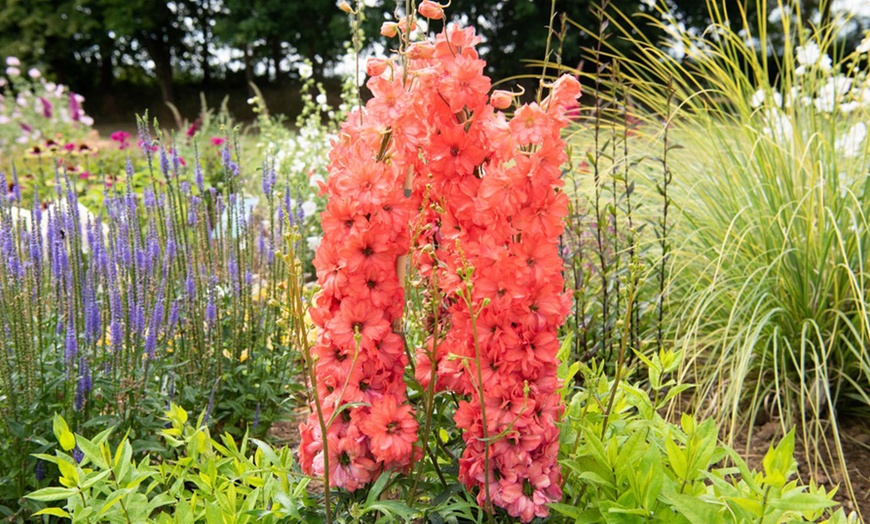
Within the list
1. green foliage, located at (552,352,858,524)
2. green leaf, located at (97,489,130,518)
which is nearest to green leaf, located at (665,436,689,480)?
green foliage, located at (552,352,858,524)

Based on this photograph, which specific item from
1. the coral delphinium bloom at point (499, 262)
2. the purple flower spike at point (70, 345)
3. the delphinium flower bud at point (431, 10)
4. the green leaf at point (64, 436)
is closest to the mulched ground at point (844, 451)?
the purple flower spike at point (70, 345)

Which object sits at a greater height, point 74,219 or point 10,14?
point 10,14

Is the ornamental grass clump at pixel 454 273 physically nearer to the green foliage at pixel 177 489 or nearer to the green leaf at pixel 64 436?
the green foliage at pixel 177 489

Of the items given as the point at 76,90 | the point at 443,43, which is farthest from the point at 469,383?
the point at 76,90

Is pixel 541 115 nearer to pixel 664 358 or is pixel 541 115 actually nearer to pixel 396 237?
pixel 396 237

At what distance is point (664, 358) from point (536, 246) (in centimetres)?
56

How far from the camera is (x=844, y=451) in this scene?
277 cm

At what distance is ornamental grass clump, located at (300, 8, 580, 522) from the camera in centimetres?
136

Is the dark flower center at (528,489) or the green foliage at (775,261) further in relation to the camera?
the green foliage at (775,261)

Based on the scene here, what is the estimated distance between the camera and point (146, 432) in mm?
2301

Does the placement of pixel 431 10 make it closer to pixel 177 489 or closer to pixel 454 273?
pixel 454 273

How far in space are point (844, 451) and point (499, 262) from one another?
2.05m

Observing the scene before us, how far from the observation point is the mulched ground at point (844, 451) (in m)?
2.57

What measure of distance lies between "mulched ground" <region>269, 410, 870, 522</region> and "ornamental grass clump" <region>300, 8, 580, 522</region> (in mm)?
1357
